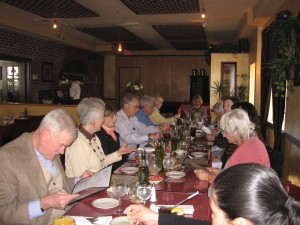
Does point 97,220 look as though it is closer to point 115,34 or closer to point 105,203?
point 105,203

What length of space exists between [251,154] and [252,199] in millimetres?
1530

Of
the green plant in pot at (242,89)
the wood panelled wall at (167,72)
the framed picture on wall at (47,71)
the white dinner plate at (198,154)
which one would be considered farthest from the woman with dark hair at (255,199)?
the wood panelled wall at (167,72)

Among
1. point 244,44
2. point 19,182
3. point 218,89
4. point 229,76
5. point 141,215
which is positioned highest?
point 244,44

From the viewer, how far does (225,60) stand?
33.3ft

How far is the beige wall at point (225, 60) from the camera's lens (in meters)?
9.98

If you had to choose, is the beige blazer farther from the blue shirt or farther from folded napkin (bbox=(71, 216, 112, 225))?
the blue shirt

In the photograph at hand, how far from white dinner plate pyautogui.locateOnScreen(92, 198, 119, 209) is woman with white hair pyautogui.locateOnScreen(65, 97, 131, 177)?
0.64 m

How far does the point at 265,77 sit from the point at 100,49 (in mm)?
8727

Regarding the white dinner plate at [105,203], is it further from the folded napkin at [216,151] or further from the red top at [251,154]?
the folded napkin at [216,151]

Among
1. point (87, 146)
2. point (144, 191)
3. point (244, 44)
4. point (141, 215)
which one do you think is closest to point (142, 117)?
point (87, 146)

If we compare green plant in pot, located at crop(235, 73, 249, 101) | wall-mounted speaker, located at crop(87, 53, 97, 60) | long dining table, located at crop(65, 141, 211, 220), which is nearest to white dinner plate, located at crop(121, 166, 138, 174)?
long dining table, located at crop(65, 141, 211, 220)

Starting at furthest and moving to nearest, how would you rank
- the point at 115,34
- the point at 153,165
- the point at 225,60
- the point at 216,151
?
the point at 115,34
the point at 225,60
the point at 216,151
the point at 153,165

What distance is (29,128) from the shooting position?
19.3ft

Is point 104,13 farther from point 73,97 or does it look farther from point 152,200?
point 152,200
